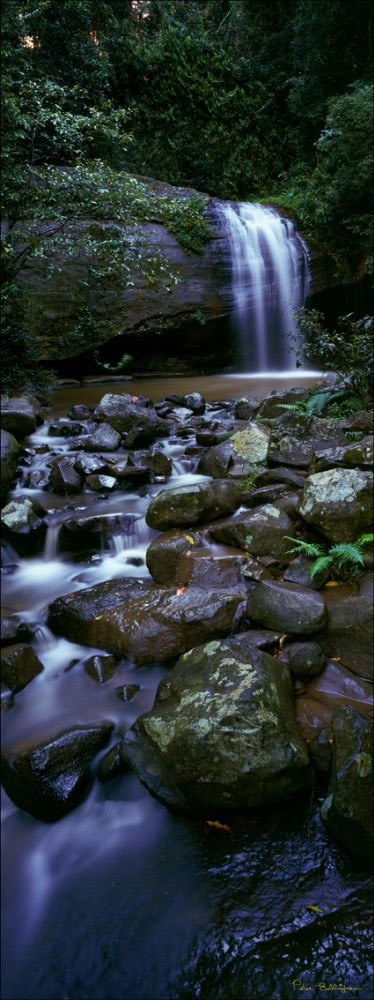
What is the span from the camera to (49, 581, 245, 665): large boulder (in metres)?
3.35

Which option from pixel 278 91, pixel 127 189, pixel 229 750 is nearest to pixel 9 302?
pixel 127 189

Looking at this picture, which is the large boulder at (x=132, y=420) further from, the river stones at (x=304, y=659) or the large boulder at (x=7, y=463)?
the river stones at (x=304, y=659)

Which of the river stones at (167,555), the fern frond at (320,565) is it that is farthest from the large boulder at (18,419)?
the fern frond at (320,565)

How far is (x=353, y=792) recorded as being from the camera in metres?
2.25

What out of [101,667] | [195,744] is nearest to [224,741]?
[195,744]

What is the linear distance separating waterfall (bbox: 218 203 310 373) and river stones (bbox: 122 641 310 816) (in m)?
10.5

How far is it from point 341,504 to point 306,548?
392 millimetres

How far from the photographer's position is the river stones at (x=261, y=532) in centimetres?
385

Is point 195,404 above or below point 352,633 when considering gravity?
above

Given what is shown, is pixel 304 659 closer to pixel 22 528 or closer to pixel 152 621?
pixel 152 621

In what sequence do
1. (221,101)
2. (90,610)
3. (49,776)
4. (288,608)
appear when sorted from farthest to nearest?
(221,101) < (90,610) < (288,608) < (49,776)

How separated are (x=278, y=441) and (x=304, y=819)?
3.22 m

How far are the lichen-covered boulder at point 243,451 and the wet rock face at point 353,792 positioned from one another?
2.94 m

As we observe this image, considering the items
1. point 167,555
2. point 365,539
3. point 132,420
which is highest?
point 132,420
